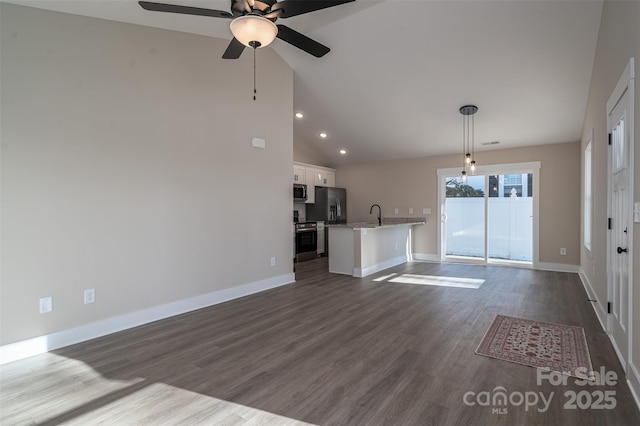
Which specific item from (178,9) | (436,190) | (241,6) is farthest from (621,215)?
(436,190)

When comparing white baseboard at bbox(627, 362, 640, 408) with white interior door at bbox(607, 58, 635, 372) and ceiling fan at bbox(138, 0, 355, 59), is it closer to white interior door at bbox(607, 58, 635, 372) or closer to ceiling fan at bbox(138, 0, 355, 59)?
white interior door at bbox(607, 58, 635, 372)

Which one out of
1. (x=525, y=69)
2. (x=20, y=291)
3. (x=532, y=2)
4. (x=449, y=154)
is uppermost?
(x=532, y=2)

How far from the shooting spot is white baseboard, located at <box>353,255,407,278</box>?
5527 mm

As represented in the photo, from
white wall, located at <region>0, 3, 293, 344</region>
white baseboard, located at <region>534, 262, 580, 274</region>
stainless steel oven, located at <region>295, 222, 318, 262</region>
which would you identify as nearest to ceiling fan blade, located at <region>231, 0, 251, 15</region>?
white wall, located at <region>0, 3, 293, 344</region>

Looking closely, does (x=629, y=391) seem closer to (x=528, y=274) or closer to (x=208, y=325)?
(x=208, y=325)

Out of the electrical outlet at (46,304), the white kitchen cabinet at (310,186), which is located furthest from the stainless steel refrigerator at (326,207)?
the electrical outlet at (46,304)

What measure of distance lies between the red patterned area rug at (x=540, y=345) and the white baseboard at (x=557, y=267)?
137 inches

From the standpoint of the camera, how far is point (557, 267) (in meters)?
5.99

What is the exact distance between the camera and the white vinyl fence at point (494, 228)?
636 centimetres

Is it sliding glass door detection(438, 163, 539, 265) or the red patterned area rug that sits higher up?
sliding glass door detection(438, 163, 539, 265)

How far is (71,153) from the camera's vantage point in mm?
2867

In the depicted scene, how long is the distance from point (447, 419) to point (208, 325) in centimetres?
240

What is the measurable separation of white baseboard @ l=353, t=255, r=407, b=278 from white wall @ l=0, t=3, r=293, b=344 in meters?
1.81

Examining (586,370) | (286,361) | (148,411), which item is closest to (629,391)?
(586,370)
